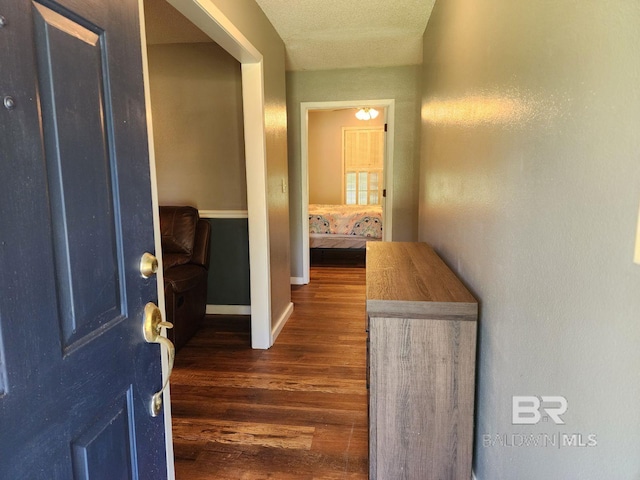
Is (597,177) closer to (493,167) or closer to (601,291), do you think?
(601,291)

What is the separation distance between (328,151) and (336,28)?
5.30m

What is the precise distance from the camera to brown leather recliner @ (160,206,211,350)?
2.92 metres

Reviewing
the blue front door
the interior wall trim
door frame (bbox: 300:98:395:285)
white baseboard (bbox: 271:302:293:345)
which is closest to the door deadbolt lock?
the blue front door

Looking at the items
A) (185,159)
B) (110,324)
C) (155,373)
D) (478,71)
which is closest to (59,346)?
(110,324)

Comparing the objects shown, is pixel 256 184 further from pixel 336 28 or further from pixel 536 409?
pixel 536 409

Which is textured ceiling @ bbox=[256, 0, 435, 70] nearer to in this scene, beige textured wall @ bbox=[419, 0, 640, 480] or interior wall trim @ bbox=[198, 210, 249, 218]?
beige textured wall @ bbox=[419, 0, 640, 480]

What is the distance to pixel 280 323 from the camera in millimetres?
3236

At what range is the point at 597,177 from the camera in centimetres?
75

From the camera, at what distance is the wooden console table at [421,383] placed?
1.38 meters

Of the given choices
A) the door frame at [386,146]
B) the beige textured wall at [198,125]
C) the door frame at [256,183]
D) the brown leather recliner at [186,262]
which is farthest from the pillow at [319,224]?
the door frame at [256,183]

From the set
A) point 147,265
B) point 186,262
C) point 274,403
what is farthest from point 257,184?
point 147,265

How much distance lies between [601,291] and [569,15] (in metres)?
0.59

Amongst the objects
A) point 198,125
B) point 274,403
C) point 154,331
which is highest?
point 198,125

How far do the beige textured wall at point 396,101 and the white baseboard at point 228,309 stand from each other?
1.45 metres
